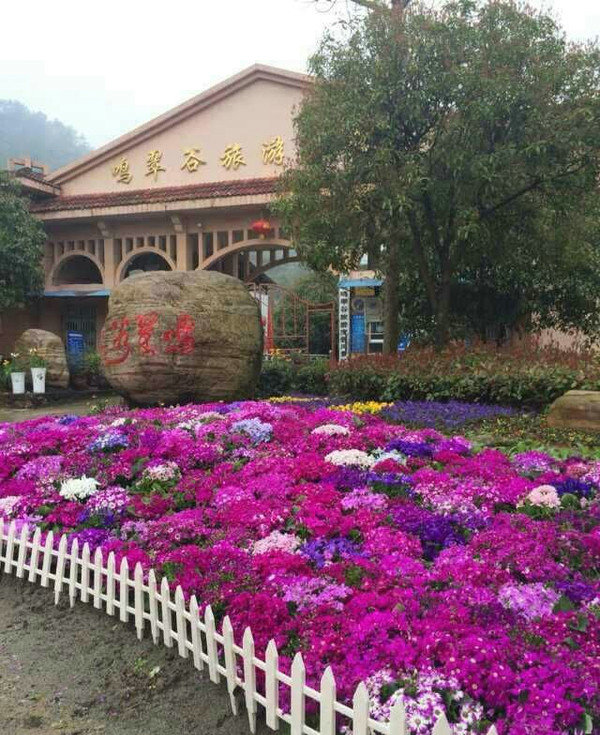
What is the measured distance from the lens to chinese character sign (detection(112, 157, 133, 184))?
16359 mm

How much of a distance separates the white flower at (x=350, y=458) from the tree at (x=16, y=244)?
521 inches

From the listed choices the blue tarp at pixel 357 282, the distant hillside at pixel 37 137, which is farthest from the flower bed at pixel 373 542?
the distant hillside at pixel 37 137

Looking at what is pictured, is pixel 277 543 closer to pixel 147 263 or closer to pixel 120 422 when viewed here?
pixel 120 422

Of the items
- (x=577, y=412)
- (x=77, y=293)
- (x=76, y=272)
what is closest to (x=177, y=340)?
(x=577, y=412)

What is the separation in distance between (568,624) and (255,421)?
366cm

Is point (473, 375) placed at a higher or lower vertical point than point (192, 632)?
higher

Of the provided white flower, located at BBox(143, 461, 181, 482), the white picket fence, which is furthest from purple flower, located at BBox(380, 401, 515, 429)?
the white picket fence

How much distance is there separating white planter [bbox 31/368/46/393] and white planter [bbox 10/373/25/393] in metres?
0.22

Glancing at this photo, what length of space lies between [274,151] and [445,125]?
7202 mm

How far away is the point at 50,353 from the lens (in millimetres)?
14234

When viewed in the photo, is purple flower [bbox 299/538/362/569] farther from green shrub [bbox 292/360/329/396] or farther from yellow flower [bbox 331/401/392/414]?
green shrub [bbox 292/360/329/396]

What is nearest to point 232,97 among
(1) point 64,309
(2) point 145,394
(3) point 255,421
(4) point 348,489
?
(1) point 64,309

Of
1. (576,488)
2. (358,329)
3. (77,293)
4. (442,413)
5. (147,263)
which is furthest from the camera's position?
(147,263)

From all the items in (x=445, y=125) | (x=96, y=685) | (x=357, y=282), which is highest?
(x=445, y=125)
